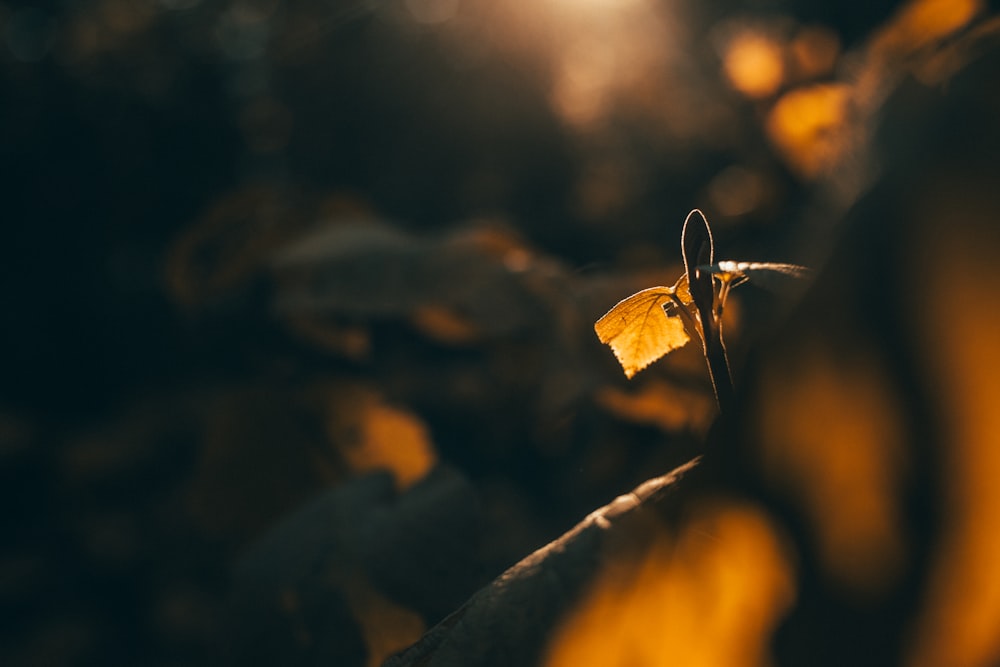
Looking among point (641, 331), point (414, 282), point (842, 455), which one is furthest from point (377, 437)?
point (842, 455)

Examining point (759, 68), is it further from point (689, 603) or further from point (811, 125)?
point (689, 603)

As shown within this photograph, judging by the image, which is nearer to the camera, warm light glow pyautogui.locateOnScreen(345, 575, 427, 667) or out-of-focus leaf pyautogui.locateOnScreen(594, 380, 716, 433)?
warm light glow pyautogui.locateOnScreen(345, 575, 427, 667)

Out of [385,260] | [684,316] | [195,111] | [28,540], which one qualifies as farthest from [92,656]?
[195,111]

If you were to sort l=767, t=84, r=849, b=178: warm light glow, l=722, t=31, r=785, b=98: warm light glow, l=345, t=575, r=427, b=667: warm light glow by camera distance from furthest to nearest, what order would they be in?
1. l=722, t=31, r=785, b=98: warm light glow
2. l=767, t=84, r=849, b=178: warm light glow
3. l=345, t=575, r=427, b=667: warm light glow

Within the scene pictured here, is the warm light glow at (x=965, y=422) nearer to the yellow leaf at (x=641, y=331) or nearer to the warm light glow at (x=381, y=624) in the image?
the yellow leaf at (x=641, y=331)

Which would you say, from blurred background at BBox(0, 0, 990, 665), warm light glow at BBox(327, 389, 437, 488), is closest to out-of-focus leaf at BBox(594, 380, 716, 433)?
blurred background at BBox(0, 0, 990, 665)

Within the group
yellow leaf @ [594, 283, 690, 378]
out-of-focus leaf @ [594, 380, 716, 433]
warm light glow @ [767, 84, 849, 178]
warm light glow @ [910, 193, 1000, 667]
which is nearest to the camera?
warm light glow @ [910, 193, 1000, 667]

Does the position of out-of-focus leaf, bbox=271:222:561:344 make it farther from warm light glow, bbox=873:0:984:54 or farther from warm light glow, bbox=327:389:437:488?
warm light glow, bbox=873:0:984:54
